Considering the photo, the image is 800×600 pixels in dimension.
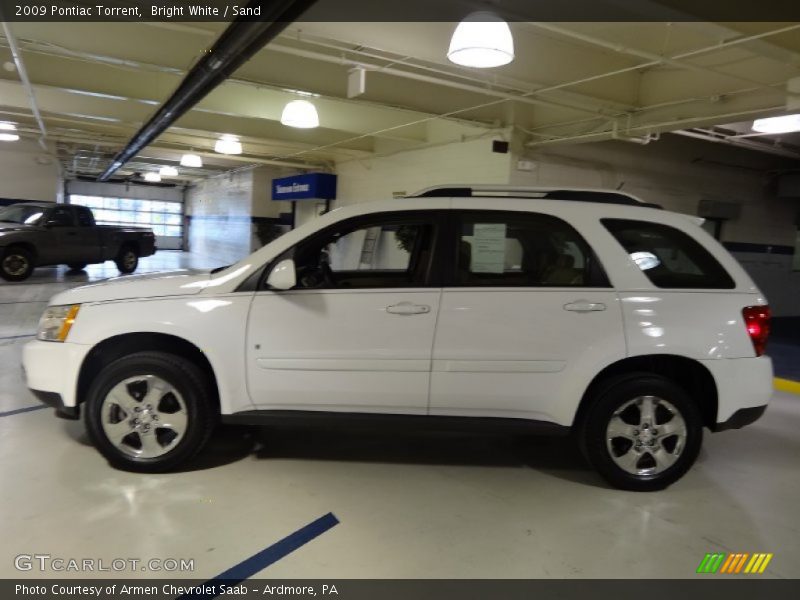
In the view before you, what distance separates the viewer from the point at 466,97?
8750mm

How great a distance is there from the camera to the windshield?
40.3 feet

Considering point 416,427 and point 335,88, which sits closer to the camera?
point 416,427

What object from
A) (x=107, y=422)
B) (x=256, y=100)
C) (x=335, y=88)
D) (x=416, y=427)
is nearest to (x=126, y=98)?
(x=256, y=100)

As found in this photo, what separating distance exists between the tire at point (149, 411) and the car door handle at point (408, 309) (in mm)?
1230

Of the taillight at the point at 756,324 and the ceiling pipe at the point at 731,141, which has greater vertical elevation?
the ceiling pipe at the point at 731,141

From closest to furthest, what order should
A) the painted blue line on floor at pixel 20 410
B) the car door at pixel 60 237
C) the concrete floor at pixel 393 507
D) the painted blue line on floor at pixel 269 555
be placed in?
1. the painted blue line on floor at pixel 269 555
2. the concrete floor at pixel 393 507
3. the painted blue line on floor at pixel 20 410
4. the car door at pixel 60 237

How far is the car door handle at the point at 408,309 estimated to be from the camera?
10.7 ft

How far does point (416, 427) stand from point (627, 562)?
1323mm

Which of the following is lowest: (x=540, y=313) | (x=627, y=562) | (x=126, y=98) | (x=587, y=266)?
(x=627, y=562)

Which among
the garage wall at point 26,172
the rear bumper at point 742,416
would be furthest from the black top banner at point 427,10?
the garage wall at point 26,172

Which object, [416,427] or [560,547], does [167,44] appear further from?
[560,547]

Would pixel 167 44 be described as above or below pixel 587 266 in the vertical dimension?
above

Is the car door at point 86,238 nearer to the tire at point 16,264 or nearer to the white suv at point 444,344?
the tire at point 16,264

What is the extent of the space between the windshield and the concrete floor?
32.5 feet
